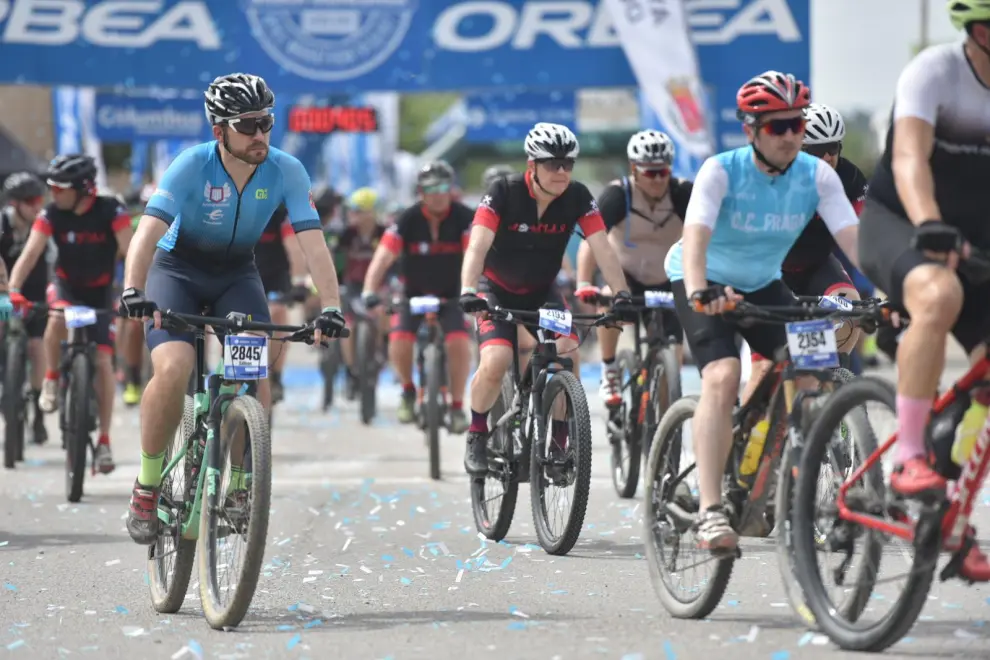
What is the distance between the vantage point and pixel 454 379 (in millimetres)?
13172

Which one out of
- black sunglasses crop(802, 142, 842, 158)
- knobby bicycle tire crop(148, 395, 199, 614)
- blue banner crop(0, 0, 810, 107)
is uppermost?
blue banner crop(0, 0, 810, 107)

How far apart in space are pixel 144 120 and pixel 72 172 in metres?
19.9

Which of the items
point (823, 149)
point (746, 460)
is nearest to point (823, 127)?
point (823, 149)

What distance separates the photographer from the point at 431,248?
14.1 m

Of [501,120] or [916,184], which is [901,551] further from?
[501,120]

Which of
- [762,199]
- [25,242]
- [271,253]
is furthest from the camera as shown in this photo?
[271,253]

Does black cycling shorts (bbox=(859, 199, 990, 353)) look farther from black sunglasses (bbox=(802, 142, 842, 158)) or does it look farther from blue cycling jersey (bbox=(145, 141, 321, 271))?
black sunglasses (bbox=(802, 142, 842, 158))

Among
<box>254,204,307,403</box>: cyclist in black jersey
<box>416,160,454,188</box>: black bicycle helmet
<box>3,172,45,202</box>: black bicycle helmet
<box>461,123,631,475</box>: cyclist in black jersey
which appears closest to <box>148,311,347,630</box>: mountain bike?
<box>461,123,631,475</box>: cyclist in black jersey

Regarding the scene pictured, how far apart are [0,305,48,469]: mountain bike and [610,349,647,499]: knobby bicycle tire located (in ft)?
13.9

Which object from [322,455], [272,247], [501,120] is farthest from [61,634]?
[501,120]

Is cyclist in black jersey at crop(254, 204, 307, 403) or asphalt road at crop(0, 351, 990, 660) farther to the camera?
cyclist in black jersey at crop(254, 204, 307, 403)

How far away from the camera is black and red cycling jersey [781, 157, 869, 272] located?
923 cm

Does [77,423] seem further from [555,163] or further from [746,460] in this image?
[746,460]

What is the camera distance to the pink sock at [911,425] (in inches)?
213
